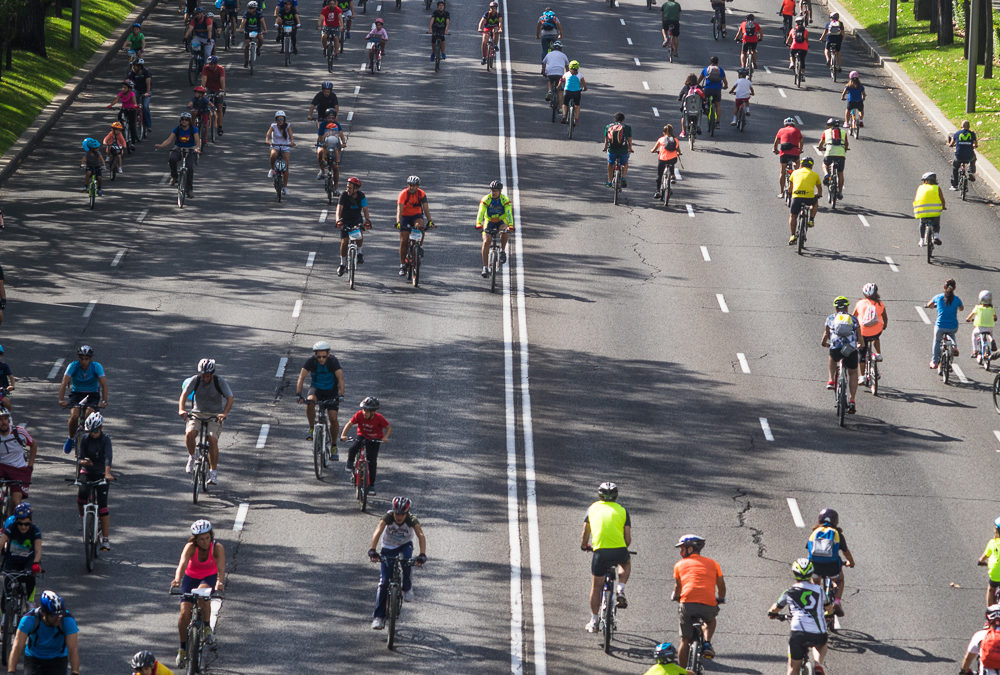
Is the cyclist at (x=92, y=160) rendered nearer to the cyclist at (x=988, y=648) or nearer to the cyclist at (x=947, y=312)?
the cyclist at (x=947, y=312)

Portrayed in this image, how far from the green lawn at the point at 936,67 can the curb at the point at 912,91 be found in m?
0.20

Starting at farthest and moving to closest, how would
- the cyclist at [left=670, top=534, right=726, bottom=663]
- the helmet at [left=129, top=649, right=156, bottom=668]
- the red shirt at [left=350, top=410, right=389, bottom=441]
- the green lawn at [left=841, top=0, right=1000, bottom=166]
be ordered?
the green lawn at [left=841, top=0, right=1000, bottom=166] < the red shirt at [left=350, top=410, right=389, bottom=441] < the cyclist at [left=670, top=534, right=726, bottom=663] < the helmet at [left=129, top=649, right=156, bottom=668]

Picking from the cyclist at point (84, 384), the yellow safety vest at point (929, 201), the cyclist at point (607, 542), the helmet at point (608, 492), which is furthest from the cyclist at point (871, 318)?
the cyclist at point (84, 384)

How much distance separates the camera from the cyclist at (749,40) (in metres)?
46.9

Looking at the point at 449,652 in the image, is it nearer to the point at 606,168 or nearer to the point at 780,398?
the point at 780,398

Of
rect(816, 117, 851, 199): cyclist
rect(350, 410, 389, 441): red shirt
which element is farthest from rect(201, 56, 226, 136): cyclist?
rect(350, 410, 389, 441): red shirt

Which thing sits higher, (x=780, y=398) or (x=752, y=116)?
(x=752, y=116)

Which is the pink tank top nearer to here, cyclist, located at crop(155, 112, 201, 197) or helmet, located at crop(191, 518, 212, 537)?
helmet, located at crop(191, 518, 212, 537)

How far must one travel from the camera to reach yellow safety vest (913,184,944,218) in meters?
32.1

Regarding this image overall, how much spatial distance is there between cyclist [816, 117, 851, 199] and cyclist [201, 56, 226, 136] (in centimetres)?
1421

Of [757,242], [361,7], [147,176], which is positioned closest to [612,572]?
[757,242]

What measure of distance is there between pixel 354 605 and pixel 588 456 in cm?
574

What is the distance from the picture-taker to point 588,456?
75.3ft

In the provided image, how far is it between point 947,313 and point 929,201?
6120 mm
